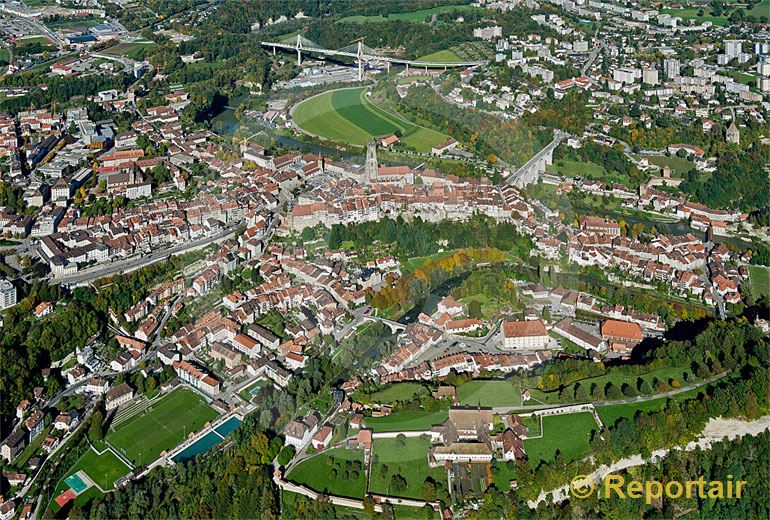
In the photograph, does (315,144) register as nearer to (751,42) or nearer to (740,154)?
(740,154)

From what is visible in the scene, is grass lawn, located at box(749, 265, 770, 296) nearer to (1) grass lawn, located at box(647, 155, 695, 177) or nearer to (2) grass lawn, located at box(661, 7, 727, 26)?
Result: (1) grass lawn, located at box(647, 155, 695, 177)

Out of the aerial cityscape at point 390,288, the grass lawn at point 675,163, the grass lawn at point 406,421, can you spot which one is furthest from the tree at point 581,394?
the grass lawn at point 675,163

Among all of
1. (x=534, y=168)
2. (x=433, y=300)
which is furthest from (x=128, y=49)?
(x=433, y=300)

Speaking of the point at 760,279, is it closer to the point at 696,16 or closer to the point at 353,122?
Answer: the point at 353,122

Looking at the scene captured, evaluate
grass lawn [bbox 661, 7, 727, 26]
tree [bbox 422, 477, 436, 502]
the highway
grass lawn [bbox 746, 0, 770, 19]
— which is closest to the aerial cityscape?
tree [bbox 422, 477, 436, 502]

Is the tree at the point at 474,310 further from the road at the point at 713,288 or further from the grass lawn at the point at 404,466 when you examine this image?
the road at the point at 713,288

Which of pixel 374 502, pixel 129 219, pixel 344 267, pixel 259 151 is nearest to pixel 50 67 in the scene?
pixel 259 151

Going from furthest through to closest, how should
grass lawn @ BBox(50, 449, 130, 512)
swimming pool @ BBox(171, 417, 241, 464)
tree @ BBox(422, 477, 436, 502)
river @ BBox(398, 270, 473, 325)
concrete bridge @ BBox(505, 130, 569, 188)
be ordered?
1. concrete bridge @ BBox(505, 130, 569, 188)
2. river @ BBox(398, 270, 473, 325)
3. swimming pool @ BBox(171, 417, 241, 464)
4. grass lawn @ BBox(50, 449, 130, 512)
5. tree @ BBox(422, 477, 436, 502)
